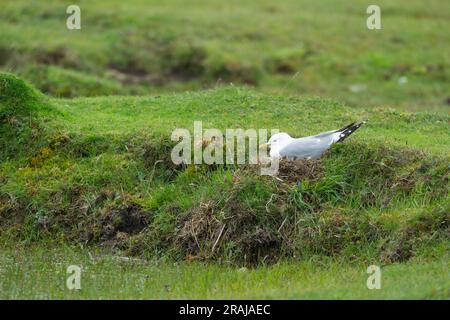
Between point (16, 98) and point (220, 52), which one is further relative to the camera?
point (220, 52)

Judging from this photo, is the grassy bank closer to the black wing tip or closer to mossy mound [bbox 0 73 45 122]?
mossy mound [bbox 0 73 45 122]

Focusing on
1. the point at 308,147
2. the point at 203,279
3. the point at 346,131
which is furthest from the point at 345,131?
the point at 203,279

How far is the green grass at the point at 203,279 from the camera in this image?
6.70m

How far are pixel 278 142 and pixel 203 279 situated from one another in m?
1.86

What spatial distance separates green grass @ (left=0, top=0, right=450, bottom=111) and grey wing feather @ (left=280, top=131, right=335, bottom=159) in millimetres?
6060

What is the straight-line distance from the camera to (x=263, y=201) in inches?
326

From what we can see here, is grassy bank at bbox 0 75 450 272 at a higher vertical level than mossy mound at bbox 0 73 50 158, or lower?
lower

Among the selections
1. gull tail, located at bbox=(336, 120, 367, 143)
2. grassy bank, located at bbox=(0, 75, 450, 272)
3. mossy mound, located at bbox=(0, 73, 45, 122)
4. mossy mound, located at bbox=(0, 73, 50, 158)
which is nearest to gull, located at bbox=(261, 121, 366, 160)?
gull tail, located at bbox=(336, 120, 367, 143)

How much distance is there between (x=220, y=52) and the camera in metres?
16.6

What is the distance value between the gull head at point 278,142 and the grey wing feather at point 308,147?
4 centimetres

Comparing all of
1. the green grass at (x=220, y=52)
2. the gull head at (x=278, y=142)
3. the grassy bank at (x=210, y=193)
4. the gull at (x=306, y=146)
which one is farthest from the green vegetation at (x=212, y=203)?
the green grass at (x=220, y=52)

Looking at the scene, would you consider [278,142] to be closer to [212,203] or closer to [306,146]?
[306,146]

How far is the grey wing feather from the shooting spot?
28.3 feet

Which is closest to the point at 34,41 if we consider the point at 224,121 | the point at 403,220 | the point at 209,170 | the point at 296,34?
the point at 296,34
